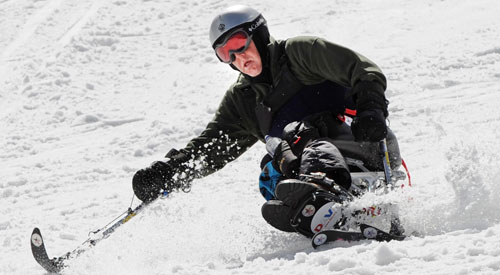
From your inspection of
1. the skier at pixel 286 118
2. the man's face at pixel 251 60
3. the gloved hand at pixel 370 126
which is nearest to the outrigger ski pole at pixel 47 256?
the skier at pixel 286 118

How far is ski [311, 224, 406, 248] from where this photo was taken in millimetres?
3363

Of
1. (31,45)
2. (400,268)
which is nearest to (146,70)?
(31,45)

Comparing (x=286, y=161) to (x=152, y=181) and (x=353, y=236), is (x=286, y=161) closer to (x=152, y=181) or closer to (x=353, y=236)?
(x=353, y=236)

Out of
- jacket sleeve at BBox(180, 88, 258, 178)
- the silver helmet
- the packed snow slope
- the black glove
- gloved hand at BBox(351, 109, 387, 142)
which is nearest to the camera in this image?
the packed snow slope

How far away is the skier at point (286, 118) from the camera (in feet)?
12.1

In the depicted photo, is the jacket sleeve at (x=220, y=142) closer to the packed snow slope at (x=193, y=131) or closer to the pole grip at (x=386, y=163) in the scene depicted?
the packed snow slope at (x=193, y=131)

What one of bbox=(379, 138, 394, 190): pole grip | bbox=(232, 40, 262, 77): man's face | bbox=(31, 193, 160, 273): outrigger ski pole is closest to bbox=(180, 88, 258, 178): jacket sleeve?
bbox=(232, 40, 262, 77): man's face

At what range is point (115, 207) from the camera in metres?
6.07

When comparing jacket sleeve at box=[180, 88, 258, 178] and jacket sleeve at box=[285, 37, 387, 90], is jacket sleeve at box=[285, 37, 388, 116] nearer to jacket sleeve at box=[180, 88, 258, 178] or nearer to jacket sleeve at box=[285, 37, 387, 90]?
jacket sleeve at box=[285, 37, 387, 90]

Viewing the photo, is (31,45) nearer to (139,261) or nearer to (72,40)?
(72,40)

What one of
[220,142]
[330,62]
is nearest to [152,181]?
[220,142]

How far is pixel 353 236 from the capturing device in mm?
3391

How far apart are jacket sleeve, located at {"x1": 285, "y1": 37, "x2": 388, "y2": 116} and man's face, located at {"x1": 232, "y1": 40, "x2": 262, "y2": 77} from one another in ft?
0.81

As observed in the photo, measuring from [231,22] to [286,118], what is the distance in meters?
0.75
